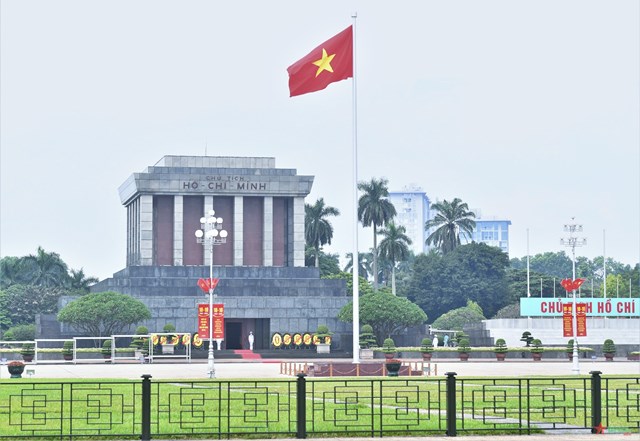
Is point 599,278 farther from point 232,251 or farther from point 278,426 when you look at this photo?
point 278,426

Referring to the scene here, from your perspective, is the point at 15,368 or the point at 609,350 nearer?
the point at 15,368

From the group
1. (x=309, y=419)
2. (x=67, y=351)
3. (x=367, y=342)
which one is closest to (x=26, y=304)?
(x=67, y=351)

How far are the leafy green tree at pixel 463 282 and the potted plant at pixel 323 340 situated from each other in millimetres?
47034

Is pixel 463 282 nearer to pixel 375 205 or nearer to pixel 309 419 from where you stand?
pixel 375 205

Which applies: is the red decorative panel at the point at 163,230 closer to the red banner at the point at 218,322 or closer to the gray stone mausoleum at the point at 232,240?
the gray stone mausoleum at the point at 232,240

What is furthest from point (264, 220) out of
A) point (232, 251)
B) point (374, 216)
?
point (374, 216)

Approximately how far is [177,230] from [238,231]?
Answer: 192 inches

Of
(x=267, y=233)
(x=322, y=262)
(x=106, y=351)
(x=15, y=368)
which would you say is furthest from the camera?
(x=322, y=262)

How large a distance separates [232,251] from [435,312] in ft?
137

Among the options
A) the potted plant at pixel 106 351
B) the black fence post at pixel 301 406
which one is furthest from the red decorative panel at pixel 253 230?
the black fence post at pixel 301 406

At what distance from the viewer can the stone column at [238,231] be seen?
99125 millimetres

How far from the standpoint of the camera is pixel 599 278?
175250 millimetres

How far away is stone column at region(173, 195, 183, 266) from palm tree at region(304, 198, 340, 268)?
36.2 metres

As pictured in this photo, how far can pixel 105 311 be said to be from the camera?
83000mm
